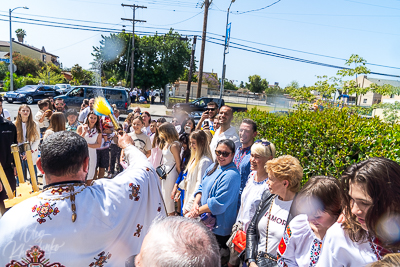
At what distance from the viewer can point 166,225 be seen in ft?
3.57

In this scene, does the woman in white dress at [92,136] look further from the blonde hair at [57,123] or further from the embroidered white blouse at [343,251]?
the embroidered white blouse at [343,251]

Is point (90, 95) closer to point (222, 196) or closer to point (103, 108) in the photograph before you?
point (103, 108)

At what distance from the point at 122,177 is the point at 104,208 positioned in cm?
27

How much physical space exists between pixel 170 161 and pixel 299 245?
2935 millimetres

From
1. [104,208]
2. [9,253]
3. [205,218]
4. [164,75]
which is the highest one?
[164,75]

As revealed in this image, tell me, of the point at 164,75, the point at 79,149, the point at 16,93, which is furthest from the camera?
the point at 164,75

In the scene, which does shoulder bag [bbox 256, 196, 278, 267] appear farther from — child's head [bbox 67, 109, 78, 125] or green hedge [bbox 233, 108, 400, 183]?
child's head [bbox 67, 109, 78, 125]

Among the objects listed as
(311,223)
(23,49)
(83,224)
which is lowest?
(311,223)

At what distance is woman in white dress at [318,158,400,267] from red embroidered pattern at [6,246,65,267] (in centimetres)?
161

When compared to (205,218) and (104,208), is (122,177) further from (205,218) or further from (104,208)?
(205,218)

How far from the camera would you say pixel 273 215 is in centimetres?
251

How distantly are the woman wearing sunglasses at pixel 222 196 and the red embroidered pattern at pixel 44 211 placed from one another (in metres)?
1.88

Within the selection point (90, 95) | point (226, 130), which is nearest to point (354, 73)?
point (226, 130)

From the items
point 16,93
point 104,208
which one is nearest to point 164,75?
point 16,93
